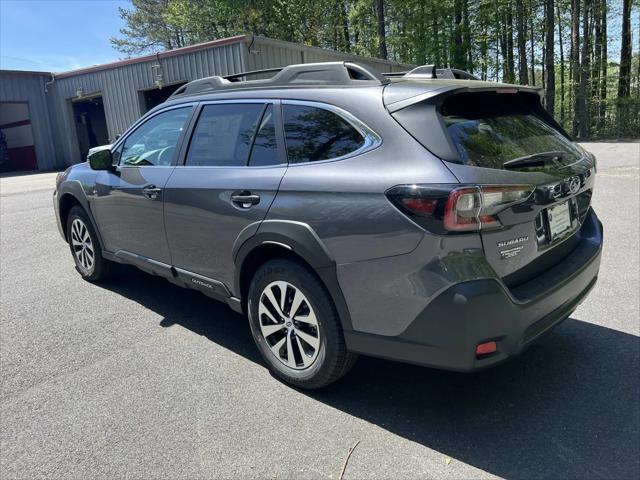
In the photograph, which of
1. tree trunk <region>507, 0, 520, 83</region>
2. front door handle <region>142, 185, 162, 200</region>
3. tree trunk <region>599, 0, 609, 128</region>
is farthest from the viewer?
tree trunk <region>507, 0, 520, 83</region>

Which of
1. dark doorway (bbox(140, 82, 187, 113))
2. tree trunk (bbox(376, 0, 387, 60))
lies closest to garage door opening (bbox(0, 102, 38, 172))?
dark doorway (bbox(140, 82, 187, 113))

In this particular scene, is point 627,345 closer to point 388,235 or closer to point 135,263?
point 388,235

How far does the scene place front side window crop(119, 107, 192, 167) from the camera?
3961 mm

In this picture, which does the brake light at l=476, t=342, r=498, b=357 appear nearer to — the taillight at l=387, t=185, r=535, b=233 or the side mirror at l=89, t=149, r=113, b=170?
the taillight at l=387, t=185, r=535, b=233

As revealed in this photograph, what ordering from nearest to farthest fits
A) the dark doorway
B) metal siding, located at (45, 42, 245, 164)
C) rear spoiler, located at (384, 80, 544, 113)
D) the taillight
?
the taillight → rear spoiler, located at (384, 80, 544, 113) → metal siding, located at (45, 42, 245, 164) → the dark doorway

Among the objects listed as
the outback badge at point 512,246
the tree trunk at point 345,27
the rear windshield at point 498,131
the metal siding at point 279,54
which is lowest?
the outback badge at point 512,246

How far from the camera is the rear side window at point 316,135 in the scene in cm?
278

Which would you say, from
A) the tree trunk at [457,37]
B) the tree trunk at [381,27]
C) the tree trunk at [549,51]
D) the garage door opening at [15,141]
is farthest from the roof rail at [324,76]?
the tree trunk at [457,37]

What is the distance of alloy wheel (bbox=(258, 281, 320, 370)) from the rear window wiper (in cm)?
133

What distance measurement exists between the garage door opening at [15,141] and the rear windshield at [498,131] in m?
28.1

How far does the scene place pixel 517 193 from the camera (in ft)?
7.87

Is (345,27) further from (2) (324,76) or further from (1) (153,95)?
(2) (324,76)

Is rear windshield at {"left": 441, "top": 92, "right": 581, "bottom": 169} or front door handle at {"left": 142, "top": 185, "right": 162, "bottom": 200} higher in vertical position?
rear windshield at {"left": 441, "top": 92, "right": 581, "bottom": 169}

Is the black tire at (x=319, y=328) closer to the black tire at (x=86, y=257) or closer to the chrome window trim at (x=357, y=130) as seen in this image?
the chrome window trim at (x=357, y=130)
